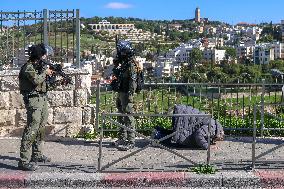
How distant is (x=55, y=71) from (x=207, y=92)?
334 centimetres

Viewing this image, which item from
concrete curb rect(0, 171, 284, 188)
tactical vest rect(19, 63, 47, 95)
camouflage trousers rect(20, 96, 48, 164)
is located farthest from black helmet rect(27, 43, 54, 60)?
concrete curb rect(0, 171, 284, 188)

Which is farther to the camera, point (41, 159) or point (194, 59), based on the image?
point (194, 59)

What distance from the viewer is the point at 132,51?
8734 mm

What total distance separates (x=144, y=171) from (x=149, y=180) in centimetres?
33

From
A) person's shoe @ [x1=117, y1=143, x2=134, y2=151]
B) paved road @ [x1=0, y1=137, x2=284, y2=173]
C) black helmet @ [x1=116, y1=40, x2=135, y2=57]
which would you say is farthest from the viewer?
person's shoe @ [x1=117, y1=143, x2=134, y2=151]

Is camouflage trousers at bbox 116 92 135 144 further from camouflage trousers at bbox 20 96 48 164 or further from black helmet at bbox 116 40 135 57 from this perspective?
camouflage trousers at bbox 20 96 48 164

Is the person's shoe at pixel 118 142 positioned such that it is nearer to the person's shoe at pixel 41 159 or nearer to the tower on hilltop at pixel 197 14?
the person's shoe at pixel 41 159

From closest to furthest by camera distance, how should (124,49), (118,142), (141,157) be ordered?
(141,157) < (124,49) < (118,142)

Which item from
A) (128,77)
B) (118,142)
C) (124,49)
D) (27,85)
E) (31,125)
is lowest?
(118,142)

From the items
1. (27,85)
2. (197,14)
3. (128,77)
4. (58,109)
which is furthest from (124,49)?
(197,14)

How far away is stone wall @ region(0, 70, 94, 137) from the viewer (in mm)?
9828

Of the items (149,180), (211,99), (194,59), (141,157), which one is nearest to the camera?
(149,180)

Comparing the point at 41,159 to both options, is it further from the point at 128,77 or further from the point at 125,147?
the point at 128,77

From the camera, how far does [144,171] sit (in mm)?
7391
